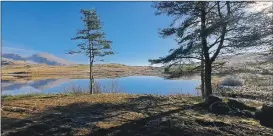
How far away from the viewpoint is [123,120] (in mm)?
11758

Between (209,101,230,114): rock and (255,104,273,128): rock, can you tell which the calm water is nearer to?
(209,101,230,114): rock

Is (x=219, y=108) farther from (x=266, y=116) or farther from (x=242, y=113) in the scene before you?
(x=266, y=116)

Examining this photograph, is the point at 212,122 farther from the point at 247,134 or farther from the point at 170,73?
the point at 170,73

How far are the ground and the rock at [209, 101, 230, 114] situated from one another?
27 centimetres

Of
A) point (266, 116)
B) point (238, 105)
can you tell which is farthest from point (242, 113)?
point (266, 116)

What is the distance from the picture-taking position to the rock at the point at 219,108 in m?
12.4

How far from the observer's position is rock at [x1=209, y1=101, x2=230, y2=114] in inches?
489

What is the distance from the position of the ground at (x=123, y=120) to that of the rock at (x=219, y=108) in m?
0.27

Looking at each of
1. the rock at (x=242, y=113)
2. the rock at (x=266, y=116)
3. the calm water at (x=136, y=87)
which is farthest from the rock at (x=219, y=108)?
the calm water at (x=136, y=87)

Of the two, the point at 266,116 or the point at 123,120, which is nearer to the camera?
the point at 266,116

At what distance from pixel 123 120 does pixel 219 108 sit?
3.79 meters

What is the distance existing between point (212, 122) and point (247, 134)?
130 centimetres

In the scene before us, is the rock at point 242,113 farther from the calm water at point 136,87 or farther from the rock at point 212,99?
the calm water at point 136,87

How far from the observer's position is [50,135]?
10.3 metres
